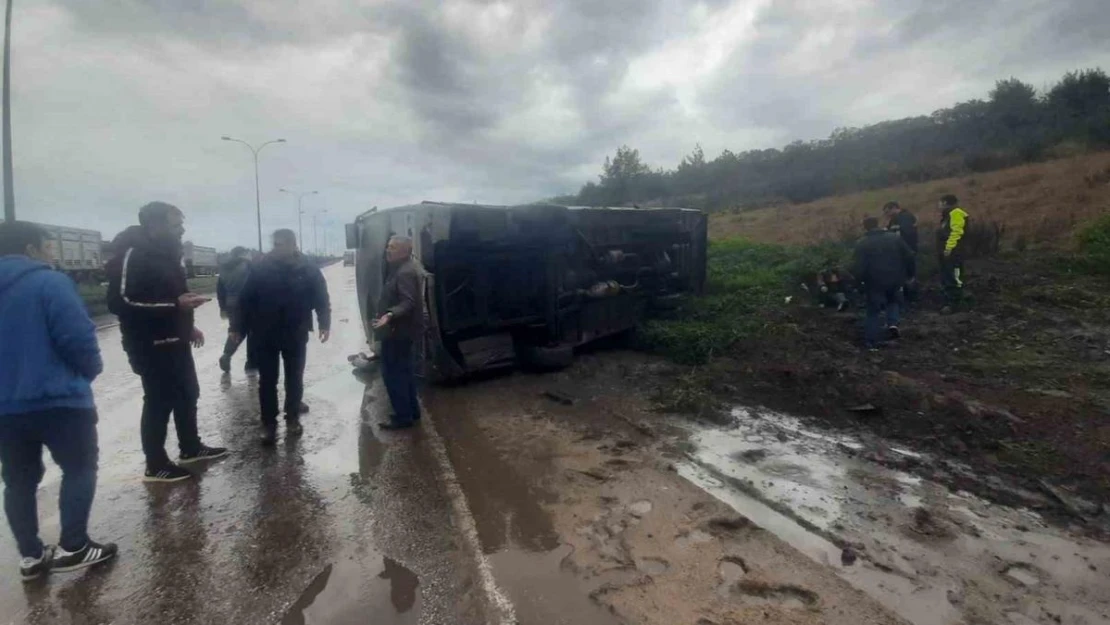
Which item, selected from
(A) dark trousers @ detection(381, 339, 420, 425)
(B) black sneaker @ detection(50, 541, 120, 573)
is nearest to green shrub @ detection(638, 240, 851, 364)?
(A) dark trousers @ detection(381, 339, 420, 425)

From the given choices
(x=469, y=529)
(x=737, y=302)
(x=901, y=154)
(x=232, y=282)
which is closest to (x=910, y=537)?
(x=469, y=529)

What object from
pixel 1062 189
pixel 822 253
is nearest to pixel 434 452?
pixel 822 253

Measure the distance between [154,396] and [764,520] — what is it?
4086 millimetres

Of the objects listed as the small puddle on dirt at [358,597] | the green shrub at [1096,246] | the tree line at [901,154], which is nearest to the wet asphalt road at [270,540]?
the small puddle on dirt at [358,597]

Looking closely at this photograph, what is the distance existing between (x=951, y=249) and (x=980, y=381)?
3363 millimetres

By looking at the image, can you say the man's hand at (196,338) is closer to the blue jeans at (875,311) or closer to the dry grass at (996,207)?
the blue jeans at (875,311)

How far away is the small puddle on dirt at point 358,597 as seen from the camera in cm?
286

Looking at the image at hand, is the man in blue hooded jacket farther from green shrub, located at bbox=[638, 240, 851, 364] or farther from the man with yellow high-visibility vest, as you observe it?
the man with yellow high-visibility vest

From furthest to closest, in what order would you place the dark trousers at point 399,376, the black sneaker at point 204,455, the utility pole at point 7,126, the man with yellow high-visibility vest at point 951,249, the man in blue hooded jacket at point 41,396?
the utility pole at point 7,126
the man with yellow high-visibility vest at point 951,249
the dark trousers at point 399,376
the black sneaker at point 204,455
the man in blue hooded jacket at point 41,396

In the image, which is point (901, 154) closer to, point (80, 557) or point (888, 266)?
point (888, 266)

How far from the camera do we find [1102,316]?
743 centimetres

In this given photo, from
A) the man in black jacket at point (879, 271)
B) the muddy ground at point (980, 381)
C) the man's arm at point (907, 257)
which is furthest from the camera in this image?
the man's arm at point (907, 257)

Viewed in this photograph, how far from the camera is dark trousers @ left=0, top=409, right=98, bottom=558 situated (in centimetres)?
325

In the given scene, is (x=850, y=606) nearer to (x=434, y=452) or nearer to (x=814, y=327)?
(x=434, y=452)
